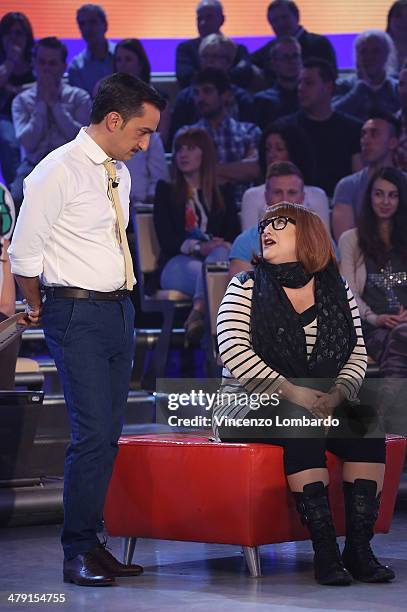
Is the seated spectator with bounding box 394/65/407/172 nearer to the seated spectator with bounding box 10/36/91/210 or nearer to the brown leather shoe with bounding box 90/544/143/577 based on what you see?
the seated spectator with bounding box 10/36/91/210

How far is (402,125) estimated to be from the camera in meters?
6.93

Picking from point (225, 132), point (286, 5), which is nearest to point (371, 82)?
point (286, 5)

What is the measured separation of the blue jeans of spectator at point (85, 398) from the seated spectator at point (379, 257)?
2.67m

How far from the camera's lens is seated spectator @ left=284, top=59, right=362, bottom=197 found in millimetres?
6980

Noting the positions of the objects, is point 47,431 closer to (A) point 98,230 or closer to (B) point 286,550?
(B) point 286,550

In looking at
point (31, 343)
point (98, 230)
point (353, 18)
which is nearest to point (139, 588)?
point (98, 230)

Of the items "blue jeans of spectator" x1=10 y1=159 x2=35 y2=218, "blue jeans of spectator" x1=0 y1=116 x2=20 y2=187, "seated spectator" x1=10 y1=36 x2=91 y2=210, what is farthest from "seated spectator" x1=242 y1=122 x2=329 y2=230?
"blue jeans of spectator" x1=0 y1=116 x2=20 y2=187

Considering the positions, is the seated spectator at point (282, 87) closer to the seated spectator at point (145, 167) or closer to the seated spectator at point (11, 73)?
the seated spectator at point (145, 167)

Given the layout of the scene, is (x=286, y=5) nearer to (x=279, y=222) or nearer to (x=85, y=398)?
(x=279, y=222)

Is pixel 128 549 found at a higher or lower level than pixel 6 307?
lower

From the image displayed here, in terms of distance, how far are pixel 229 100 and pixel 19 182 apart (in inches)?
58.2

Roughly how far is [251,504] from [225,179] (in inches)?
150

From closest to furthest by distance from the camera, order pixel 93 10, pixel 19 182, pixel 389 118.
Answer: pixel 19 182
pixel 389 118
pixel 93 10

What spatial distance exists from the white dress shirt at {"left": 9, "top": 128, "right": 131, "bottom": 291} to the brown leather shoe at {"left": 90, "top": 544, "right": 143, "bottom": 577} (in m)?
0.77
